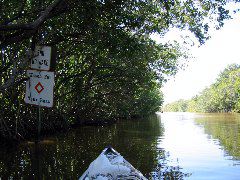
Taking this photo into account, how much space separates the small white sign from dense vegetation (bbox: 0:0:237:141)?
33 centimetres

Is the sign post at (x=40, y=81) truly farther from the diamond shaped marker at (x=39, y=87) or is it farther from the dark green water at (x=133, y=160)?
the dark green water at (x=133, y=160)

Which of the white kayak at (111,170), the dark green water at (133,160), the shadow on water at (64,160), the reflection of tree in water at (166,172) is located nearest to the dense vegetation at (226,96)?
the dark green water at (133,160)

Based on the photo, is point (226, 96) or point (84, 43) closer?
point (84, 43)

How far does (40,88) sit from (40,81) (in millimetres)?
131

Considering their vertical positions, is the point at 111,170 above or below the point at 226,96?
below

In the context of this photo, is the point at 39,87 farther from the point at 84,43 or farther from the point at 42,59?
the point at 84,43

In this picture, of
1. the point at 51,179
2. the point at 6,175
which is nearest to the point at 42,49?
the point at 51,179

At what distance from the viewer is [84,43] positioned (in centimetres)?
1430

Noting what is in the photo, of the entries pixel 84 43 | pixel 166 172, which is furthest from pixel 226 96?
pixel 166 172

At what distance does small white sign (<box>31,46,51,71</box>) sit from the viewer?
5.79 metres

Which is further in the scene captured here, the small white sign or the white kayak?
the small white sign

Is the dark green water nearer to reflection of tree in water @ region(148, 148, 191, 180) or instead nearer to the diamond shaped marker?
reflection of tree in water @ region(148, 148, 191, 180)

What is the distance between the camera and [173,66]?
2464 centimetres

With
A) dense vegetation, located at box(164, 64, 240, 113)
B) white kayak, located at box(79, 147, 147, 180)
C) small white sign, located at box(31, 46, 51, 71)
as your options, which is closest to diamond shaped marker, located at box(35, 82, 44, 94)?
small white sign, located at box(31, 46, 51, 71)
